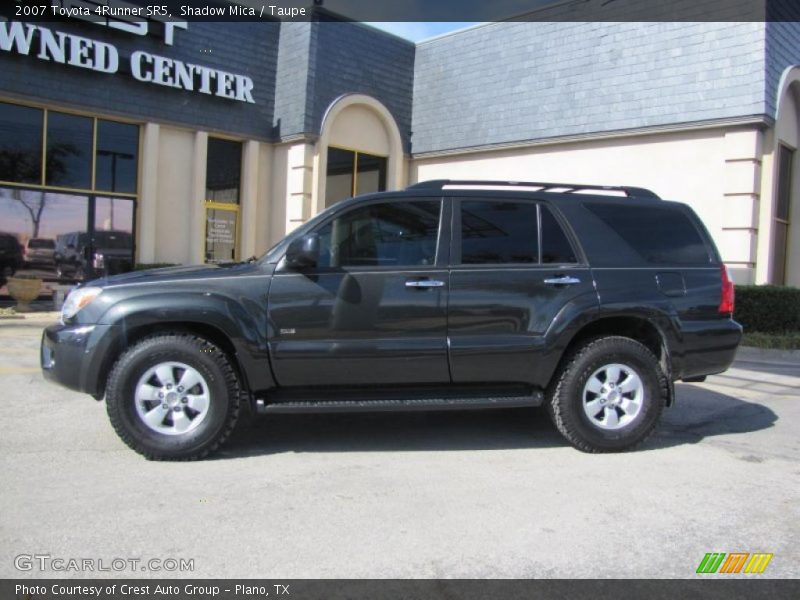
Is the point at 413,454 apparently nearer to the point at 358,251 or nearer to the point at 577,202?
the point at 358,251

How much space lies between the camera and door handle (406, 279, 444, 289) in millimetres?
4922

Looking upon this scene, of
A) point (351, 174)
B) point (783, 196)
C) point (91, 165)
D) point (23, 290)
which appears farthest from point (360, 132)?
point (783, 196)

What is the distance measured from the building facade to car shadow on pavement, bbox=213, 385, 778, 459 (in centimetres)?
650

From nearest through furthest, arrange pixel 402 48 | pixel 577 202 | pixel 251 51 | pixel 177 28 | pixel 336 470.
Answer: pixel 336 470 < pixel 577 202 < pixel 177 28 < pixel 251 51 < pixel 402 48

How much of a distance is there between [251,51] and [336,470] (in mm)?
12717

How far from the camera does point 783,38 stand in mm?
12156

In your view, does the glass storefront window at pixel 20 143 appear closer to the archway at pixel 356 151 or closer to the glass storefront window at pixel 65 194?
the glass storefront window at pixel 65 194

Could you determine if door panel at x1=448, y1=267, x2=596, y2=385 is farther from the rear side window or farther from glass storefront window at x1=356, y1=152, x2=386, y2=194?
glass storefront window at x1=356, y1=152, x2=386, y2=194

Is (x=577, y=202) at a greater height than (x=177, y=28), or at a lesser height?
lesser

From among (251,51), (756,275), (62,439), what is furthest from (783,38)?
(62,439)

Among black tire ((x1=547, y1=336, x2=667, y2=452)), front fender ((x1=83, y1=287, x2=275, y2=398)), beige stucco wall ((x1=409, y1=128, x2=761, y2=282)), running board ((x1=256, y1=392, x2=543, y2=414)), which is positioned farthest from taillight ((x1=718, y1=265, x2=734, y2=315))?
beige stucco wall ((x1=409, y1=128, x2=761, y2=282))

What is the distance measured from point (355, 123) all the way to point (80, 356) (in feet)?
40.4

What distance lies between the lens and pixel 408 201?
5180 millimetres

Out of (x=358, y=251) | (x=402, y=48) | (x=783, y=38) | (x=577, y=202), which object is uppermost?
(x=402, y=48)
